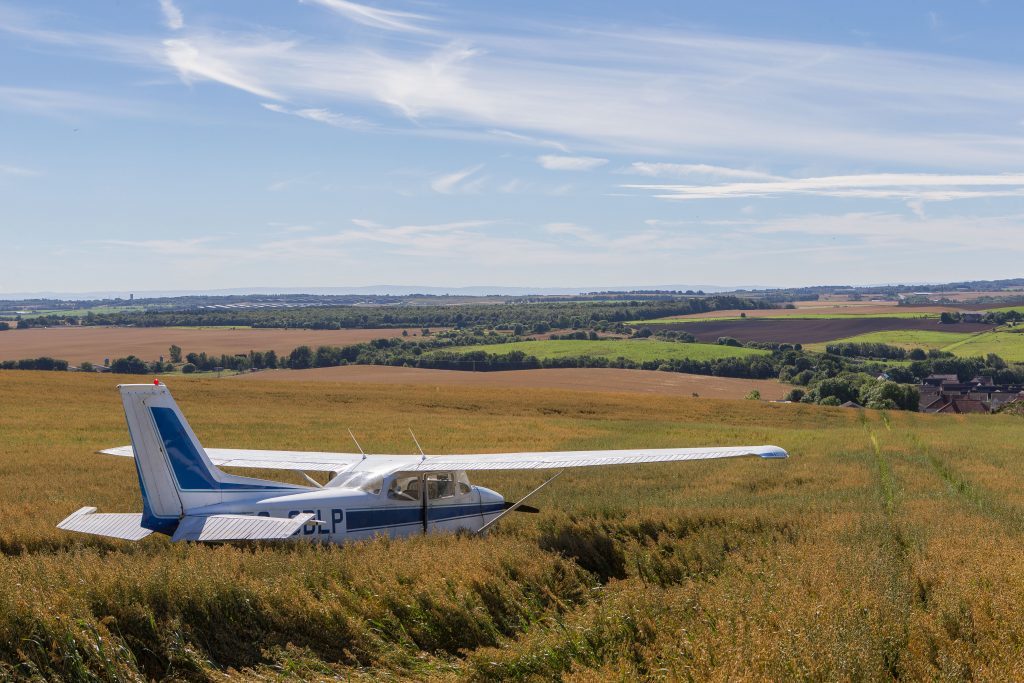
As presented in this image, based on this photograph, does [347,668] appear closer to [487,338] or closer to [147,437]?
[147,437]

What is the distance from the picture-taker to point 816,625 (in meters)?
7.50

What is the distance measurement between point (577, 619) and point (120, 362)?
79.8 m

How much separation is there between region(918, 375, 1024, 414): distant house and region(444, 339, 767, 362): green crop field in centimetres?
1858

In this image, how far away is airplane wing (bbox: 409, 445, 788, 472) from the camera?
14.0 meters

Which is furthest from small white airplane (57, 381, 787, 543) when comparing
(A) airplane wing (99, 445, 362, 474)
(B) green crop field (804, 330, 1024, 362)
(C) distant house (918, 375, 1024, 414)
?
(B) green crop field (804, 330, 1024, 362)

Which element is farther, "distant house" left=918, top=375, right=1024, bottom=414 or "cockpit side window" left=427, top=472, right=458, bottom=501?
"distant house" left=918, top=375, right=1024, bottom=414

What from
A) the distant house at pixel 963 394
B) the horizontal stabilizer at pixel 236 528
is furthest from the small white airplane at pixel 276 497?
the distant house at pixel 963 394

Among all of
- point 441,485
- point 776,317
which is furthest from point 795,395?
point 776,317

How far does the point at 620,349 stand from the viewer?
316ft

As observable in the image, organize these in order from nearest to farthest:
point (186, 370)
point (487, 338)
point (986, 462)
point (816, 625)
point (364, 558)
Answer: point (816, 625) → point (364, 558) → point (986, 462) → point (186, 370) → point (487, 338)

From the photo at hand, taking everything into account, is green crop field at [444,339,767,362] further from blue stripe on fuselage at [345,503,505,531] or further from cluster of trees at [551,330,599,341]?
blue stripe on fuselage at [345,503,505,531]

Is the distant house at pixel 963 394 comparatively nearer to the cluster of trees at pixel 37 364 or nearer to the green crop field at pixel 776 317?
the green crop field at pixel 776 317

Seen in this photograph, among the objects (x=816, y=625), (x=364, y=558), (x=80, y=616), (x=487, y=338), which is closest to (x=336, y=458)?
(x=364, y=558)

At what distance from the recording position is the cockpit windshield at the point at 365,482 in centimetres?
1335
